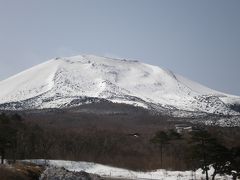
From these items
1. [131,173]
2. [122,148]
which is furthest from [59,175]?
[122,148]

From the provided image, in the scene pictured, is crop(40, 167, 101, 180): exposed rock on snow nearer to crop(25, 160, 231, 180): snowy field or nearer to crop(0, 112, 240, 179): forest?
crop(0, 112, 240, 179): forest

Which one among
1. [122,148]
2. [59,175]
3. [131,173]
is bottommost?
[59,175]

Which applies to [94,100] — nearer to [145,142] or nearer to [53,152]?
[145,142]

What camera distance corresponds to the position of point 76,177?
24953mm


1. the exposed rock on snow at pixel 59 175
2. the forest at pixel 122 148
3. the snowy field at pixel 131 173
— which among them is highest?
the forest at pixel 122 148

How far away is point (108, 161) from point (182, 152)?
10.2 meters

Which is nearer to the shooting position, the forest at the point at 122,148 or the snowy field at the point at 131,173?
the forest at the point at 122,148

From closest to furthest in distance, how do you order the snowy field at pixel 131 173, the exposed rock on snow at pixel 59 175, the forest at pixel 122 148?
1. the exposed rock on snow at pixel 59 175
2. the forest at pixel 122 148
3. the snowy field at pixel 131 173

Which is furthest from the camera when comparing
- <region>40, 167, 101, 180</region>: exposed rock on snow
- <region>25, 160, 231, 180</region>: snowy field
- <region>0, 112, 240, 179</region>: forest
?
<region>25, 160, 231, 180</region>: snowy field

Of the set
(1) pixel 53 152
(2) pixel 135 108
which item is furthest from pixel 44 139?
(2) pixel 135 108

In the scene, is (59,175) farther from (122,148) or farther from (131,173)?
(122,148)

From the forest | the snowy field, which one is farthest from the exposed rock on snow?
the snowy field

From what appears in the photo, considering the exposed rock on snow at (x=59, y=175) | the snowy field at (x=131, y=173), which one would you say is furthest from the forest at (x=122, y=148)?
the exposed rock on snow at (x=59, y=175)

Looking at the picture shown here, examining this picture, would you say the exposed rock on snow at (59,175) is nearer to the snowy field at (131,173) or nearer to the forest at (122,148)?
the forest at (122,148)
